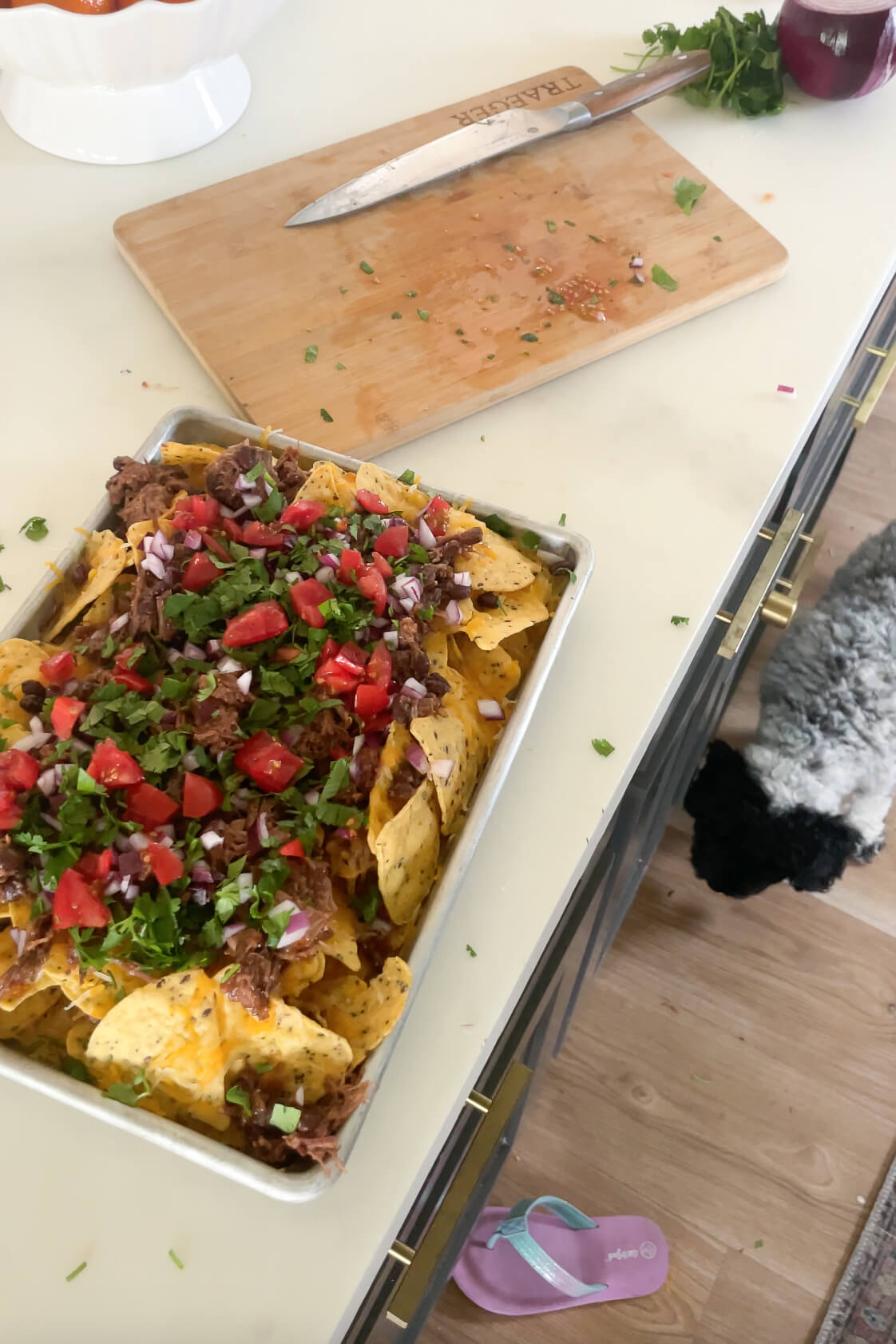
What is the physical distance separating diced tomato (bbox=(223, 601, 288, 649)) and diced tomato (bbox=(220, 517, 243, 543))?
0.07 meters

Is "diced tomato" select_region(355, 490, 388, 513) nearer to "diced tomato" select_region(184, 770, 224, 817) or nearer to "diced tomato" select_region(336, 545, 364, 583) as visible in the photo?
"diced tomato" select_region(336, 545, 364, 583)

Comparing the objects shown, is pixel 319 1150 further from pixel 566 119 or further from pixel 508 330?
pixel 566 119

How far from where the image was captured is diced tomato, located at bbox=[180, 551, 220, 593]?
63cm

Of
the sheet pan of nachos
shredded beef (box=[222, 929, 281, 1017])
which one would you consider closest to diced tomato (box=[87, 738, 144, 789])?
the sheet pan of nachos

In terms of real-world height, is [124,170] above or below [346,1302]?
above

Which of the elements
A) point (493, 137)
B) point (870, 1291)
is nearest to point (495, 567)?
point (493, 137)

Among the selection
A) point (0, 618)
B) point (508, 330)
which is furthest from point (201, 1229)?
Answer: point (508, 330)

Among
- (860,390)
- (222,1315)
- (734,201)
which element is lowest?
(222,1315)

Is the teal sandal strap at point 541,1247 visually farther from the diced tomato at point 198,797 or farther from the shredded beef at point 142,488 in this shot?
the shredded beef at point 142,488

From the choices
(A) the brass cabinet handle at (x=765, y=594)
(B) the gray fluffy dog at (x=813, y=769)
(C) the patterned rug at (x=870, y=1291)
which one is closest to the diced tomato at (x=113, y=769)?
(A) the brass cabinet handle at (x=765, y=594)

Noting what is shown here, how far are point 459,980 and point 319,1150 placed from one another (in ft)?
0.55

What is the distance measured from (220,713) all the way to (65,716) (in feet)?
0.29

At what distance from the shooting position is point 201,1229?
56cm

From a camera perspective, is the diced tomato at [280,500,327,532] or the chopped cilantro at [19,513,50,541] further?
the chopped cilantro at [19,513,50,541]
